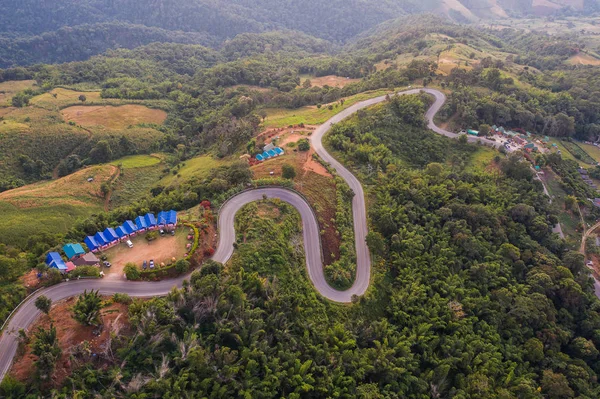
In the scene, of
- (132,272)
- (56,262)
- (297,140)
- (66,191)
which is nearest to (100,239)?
(56,262)

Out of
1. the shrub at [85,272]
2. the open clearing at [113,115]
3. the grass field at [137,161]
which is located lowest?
the grass field at [137,161]

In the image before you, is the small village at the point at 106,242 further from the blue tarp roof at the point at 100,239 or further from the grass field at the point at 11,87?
the grass field at the point at 11,87

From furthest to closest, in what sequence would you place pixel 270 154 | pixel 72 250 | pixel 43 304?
pixel 270 154, pixel 72 250, pixel 43 304

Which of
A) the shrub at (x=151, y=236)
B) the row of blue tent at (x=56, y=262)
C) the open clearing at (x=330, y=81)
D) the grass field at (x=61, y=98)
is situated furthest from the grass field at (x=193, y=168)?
the open clearing at (x=330, y=81)

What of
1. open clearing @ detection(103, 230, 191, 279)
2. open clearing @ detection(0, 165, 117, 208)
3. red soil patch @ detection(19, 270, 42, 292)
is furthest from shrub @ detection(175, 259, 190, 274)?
open clearing @ detection(0, 165, 117, 208)

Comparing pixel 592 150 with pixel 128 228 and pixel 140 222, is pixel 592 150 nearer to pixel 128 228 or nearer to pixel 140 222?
pixel 140 222

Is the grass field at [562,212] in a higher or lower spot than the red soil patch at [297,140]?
lower

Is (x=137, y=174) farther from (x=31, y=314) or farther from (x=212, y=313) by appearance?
(x=212, y=313)
